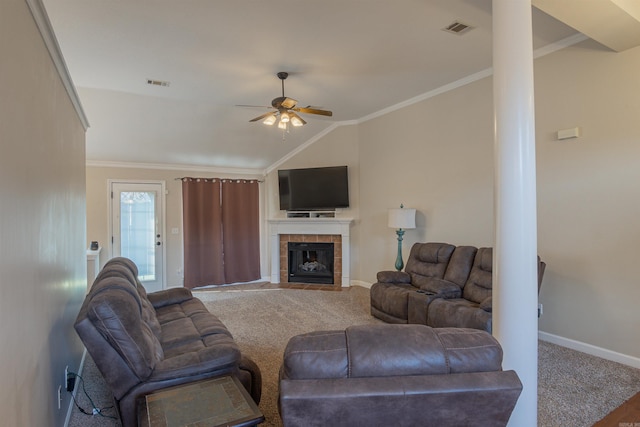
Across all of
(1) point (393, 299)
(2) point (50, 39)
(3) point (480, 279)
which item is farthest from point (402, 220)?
(2) point (50, 39)

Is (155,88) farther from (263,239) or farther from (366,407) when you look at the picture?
(366,407)

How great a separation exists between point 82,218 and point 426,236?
4.38 m

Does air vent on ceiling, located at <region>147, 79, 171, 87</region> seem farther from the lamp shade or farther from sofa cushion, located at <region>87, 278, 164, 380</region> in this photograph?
the lamp shade

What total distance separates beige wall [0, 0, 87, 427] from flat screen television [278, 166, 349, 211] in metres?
4.42

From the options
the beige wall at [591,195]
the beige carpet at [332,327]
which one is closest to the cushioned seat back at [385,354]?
the beige carpet at [332,327]

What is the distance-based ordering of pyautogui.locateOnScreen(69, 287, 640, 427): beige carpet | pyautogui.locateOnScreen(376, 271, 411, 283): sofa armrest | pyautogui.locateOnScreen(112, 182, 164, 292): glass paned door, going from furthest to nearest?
1. pyautogui.locateOnScreen(112, 182, 164, 292): glass paned door
2. pyautogui.locateOnScreen(376, 271, 411, 283): sofa armrest
3. pyautogui.locateOnScreen(69, 287, 640, 427): beige carpet

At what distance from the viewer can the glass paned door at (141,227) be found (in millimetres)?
6238

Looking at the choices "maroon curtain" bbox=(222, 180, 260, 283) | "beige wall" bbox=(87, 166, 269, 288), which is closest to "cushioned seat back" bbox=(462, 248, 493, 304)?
"maroon curtain" bbox=(222, 180, 260, 283)

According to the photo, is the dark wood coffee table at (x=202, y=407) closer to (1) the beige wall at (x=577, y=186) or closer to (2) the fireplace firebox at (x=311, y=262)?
(1) the beige wall at (x=577, y=186)

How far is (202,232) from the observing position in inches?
266

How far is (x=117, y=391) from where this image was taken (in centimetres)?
184

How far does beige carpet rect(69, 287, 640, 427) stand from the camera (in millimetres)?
2396

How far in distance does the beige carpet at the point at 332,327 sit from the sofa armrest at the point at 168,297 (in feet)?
2.36

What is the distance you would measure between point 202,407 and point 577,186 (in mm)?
3833
